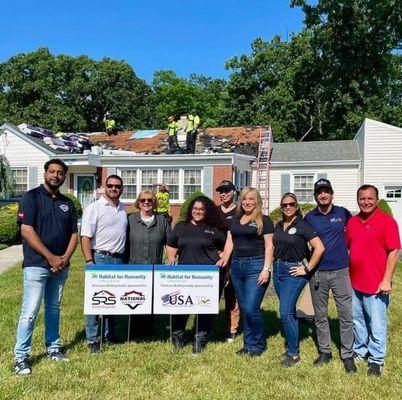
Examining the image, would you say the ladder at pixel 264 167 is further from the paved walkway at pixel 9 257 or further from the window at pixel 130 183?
the paved walkway at pixel 9 257

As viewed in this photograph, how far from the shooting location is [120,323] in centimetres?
695

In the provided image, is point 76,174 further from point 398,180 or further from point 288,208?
point 288,208

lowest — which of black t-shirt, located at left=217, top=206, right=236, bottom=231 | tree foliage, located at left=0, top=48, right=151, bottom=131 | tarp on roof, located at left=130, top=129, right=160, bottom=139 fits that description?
black t-shirt, located at left=217, top=206, right=236, bottom=231

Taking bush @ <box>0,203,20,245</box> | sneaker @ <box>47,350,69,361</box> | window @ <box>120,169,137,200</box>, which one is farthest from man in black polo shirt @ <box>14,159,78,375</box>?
window @ <box>120,169,137,200</box>

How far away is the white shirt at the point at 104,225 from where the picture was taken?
18.1ft

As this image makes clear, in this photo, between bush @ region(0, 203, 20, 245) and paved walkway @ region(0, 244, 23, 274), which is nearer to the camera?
paved walkway @ region(0, 244, 23, 274)

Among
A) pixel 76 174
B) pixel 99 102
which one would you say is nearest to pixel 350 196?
pixel 76 174

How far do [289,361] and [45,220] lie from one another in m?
2.99

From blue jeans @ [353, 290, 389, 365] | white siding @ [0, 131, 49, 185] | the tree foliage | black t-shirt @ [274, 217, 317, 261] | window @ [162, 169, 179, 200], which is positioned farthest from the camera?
the tree foliage

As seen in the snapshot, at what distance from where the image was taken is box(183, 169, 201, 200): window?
20688mm

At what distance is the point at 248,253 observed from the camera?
5473 mm

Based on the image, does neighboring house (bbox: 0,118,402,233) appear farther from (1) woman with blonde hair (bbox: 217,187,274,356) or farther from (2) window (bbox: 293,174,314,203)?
(1) woman with blonde hair (bbox: 217,187,274,356)

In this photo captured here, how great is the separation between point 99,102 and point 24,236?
40650 millimetres

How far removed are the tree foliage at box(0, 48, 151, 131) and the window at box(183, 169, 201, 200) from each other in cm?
2165
